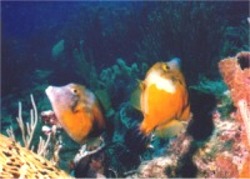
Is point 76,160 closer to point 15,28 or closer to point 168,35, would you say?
point 168,35

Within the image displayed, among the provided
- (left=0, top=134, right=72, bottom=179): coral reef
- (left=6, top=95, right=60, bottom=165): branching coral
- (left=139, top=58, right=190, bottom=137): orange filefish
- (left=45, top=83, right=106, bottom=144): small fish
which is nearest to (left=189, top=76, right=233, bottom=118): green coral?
(left=139, top=58, right=190, bottom=137): orange filefish

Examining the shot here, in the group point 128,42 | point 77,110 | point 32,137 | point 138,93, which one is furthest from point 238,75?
point 128,42

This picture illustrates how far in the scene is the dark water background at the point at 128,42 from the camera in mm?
6750

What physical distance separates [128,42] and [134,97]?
24.7 feet

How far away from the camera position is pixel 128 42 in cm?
1013

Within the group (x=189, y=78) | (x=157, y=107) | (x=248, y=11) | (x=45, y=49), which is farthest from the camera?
(x=45, y=49)

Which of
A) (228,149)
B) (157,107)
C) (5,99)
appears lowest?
(5,99)

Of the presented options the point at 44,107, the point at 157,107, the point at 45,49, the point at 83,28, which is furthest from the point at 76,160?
the point at 45,49

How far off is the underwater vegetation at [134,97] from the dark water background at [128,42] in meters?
0.03

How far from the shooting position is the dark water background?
22.1 feet

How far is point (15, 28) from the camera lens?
2106 centimetres

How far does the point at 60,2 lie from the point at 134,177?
20079 mm

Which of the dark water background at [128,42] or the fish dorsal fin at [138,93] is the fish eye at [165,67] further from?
the dark water background at [128,42]

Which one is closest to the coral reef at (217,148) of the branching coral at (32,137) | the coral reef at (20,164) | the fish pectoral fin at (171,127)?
the fish pectoral fin at (171,127)
